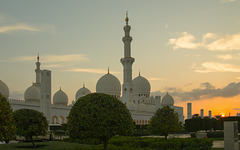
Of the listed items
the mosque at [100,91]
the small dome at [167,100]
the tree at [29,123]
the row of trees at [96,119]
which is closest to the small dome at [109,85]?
the mosque at [100,91]

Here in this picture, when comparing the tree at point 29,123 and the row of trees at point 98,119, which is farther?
the tree at point 29,123

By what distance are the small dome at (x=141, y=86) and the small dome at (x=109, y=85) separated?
1430 centimetres

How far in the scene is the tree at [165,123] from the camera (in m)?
25.4

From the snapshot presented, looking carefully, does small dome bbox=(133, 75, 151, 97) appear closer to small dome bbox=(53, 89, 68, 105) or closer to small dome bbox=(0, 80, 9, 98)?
small dome bbox=(53, 89, 68, 105)

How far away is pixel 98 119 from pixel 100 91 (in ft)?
176

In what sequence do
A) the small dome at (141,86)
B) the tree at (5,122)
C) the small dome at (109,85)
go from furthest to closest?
1. the small dome at (141,86)
2. the small dome at (109,85)
3. the tree at (5,122)

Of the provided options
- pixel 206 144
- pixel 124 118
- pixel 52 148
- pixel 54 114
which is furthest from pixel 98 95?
pixel 54 114

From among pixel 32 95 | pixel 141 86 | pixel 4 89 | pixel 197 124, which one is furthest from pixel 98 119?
pixel 141 86

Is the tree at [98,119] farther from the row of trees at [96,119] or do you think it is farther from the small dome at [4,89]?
the small dome at [4,89]

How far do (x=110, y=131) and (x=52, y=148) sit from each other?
26.9 feet

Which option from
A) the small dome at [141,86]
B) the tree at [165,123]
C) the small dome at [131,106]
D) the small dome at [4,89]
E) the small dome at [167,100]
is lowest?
the tree at [165,123]

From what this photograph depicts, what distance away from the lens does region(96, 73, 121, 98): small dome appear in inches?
2704

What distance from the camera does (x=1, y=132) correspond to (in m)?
13.7

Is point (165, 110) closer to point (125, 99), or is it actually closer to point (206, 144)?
point (206, 144)
